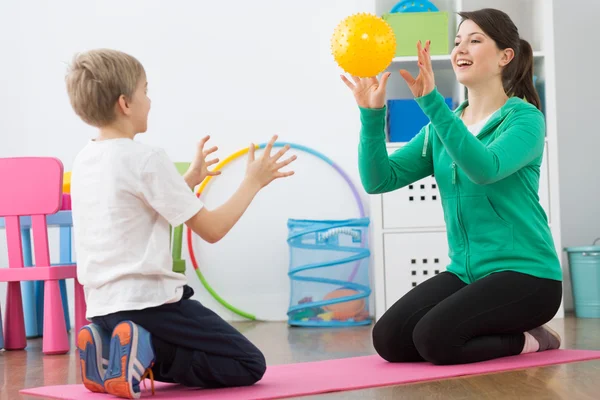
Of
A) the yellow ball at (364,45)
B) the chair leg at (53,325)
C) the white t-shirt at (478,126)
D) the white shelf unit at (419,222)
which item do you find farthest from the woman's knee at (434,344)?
the white shelf unit at (419,222)

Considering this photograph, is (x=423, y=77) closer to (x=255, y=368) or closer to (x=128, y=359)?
(x=255, y=368)

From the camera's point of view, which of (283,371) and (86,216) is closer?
(86,216)

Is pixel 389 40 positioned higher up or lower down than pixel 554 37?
lower down

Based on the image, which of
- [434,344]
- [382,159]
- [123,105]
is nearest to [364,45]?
[382,159]

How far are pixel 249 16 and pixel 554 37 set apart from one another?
142 centimetres

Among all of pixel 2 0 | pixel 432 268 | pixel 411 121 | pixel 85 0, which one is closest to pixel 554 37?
pixel 411 121

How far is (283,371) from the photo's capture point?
2191 mm

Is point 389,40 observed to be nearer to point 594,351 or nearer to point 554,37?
point 594,351

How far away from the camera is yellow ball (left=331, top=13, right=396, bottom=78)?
2166mm

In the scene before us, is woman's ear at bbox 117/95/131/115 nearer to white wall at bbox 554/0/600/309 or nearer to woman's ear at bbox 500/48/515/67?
woman's ear at bbox 500/48/515/67

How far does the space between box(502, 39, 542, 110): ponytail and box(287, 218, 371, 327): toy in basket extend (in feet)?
4.56

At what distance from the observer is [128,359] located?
1.76 m

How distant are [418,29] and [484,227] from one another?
5.15 ft

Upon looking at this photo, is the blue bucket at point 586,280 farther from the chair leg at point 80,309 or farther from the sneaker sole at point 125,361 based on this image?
the sneaker sole at point 125,361
